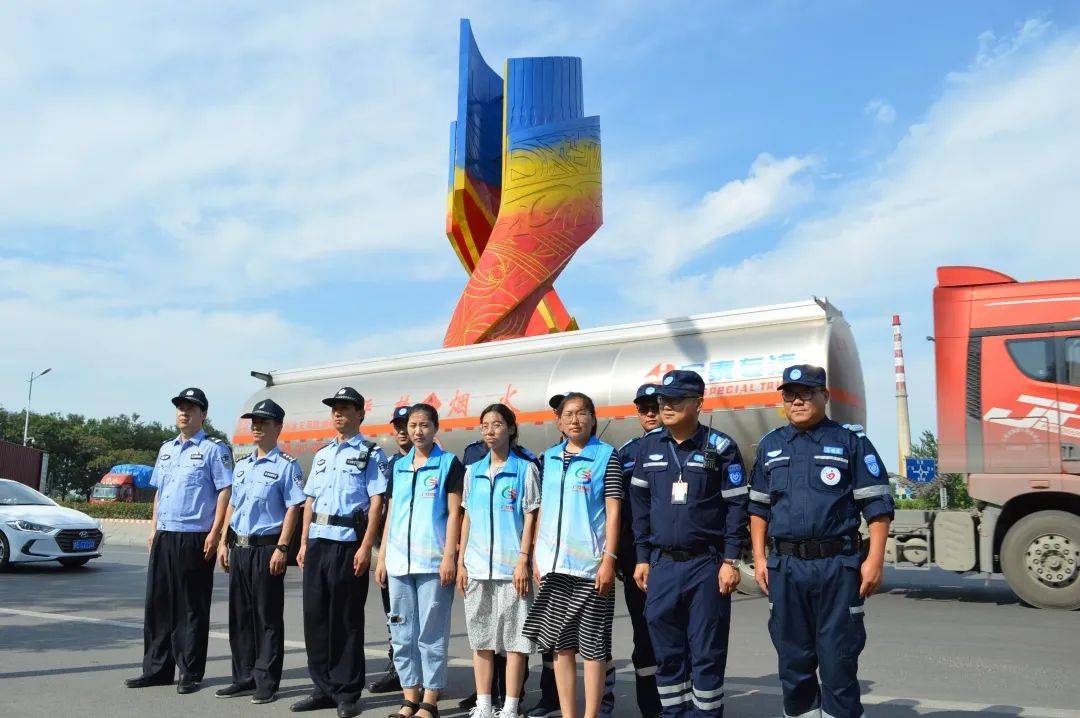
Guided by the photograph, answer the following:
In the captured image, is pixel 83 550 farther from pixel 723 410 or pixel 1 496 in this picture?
pixel 723 410

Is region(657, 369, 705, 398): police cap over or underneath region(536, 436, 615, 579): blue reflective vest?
over

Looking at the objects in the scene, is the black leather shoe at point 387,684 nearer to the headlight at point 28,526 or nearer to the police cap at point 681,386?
the police cap at point 681,386

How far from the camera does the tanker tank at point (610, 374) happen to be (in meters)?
10.6

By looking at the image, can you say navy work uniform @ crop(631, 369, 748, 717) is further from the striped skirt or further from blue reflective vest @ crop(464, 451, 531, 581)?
blue reflective vest @ crop(464, 451, 531, 581)

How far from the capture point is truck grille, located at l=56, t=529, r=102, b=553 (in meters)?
13.4

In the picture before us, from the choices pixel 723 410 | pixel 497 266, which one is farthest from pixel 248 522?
pixel 497 266

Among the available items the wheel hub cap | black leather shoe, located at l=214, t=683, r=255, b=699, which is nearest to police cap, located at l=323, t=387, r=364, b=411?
black leather shoe, located at l=214, t=683, r=255, b=699

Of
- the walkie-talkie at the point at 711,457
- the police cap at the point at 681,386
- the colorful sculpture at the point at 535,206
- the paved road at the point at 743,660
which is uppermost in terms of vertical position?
the colorful sculpture at the point at 535,206

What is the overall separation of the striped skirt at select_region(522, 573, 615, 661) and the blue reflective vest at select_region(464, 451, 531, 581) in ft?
0.95

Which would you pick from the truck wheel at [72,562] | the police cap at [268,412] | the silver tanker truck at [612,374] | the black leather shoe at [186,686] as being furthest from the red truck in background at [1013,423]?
the truck wheel at [72,562]

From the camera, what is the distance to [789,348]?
1048 cm

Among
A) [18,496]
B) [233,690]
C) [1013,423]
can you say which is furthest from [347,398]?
[18,496]

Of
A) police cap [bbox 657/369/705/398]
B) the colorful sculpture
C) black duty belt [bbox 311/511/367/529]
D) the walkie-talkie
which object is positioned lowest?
black duty belt [bbox 311/511/367/529]

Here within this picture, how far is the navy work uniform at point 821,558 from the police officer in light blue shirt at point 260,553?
→ 10.4ft
